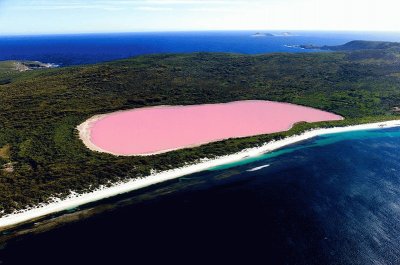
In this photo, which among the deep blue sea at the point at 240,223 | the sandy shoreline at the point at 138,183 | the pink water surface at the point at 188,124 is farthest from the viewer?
the pink water surface at the point at 188,124

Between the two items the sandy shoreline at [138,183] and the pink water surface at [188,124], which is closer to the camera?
the sandy shoreline at [138,183]

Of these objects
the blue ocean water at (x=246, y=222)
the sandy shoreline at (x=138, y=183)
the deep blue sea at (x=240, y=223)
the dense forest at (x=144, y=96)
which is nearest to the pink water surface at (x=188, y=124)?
the dense forest at (x=144, y=96)

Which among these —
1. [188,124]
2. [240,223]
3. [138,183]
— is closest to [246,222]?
[240,223]

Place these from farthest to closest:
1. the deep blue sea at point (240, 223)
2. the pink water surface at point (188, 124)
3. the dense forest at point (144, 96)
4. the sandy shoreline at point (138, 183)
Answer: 1. the pink water surface at point (188, 124)
2. the dense forest at point (144, 96)
3. the sandy shoreline at point (138, 183)
4. the deep blue sea at point (240, 223)

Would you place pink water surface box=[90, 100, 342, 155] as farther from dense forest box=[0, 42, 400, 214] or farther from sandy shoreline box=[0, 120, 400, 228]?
sandy shoreline box=[0, 120, 400, 228]

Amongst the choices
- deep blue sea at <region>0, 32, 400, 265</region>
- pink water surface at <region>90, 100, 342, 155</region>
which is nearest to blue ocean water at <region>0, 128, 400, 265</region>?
deep blue sea at <region>0, 32, 400, 265</region>

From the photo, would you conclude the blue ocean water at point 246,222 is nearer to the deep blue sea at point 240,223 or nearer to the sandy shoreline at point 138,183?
the deep blue sea at point 240,223

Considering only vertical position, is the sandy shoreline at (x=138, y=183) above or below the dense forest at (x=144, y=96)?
below
